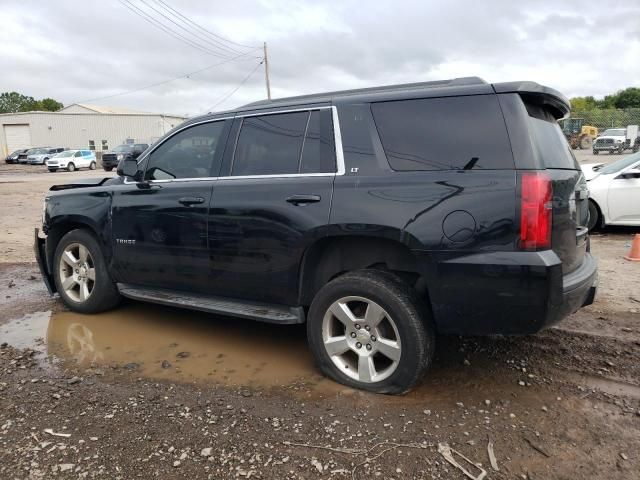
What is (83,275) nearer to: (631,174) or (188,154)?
(188,154)

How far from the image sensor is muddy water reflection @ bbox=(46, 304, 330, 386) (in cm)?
379

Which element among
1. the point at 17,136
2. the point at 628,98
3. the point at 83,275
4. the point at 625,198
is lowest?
the point at 83,275

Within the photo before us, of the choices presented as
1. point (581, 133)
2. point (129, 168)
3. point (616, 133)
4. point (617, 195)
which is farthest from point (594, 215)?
point (581, 133)

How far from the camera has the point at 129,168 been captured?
456cm

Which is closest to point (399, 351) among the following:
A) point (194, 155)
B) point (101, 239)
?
point (194, 155)

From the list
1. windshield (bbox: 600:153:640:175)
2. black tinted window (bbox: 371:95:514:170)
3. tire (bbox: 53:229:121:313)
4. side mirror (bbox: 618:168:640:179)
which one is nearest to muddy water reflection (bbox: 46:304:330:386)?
tire (bbox: 53:229:121:313)

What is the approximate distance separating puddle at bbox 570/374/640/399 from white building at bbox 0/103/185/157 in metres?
55.6

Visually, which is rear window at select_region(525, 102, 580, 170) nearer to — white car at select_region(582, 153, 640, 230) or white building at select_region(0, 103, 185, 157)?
white car at select_region(582, 153, 640, 230)

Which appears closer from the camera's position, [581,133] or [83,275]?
[83,275]

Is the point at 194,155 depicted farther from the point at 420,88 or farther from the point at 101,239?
the point at 420,88

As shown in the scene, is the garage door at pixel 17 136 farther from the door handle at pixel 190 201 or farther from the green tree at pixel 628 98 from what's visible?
the green tree at pixel 628 98

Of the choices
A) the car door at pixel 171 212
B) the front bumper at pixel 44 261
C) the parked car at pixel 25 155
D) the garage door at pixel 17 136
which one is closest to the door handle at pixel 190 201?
the car door at pixel 171 212

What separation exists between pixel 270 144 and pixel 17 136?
61.2 m

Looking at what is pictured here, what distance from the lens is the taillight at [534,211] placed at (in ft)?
9.29
